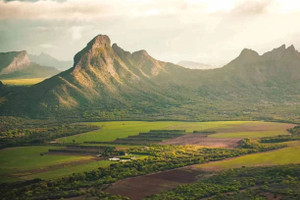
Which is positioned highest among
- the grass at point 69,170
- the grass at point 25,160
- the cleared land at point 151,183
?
the grass at point 25,160

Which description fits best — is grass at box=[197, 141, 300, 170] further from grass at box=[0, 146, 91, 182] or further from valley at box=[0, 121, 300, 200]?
grass at box=[0, 146, 91, 182]

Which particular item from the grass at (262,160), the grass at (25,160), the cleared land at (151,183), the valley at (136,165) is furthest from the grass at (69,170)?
the grass at (262,160)

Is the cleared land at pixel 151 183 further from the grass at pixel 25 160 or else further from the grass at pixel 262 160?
the grass at pixel 25 160

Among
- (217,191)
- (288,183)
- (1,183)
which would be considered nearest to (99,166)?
(1,183)

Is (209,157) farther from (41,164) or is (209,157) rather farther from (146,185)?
(41,164)

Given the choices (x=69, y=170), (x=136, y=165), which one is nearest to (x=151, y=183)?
(x=136, y=165)

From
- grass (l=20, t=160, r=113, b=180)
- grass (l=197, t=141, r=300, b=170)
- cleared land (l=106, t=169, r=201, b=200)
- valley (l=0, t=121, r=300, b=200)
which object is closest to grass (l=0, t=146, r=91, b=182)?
valley (l=0, t=121, r=300, b=200)
